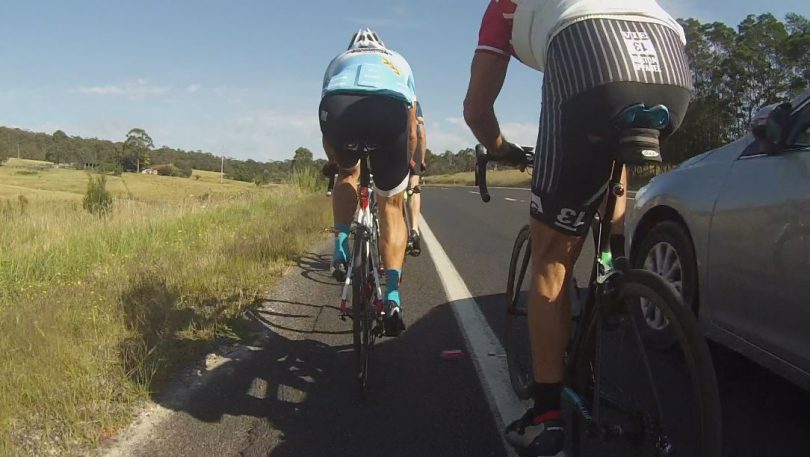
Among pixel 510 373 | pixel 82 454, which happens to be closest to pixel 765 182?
pixel 510 373

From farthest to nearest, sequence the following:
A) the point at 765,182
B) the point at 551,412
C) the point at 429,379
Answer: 1. the point at 429,379
2. the point at 765,182
3. the point at 551,412

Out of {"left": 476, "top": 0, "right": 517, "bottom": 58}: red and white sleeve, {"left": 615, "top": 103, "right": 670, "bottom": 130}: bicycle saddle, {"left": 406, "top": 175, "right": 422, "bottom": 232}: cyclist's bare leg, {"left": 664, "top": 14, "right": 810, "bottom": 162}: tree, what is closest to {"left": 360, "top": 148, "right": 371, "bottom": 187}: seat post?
{"left": 476, "top": 0, "right": 517, "bottom": 58}: red and white sleeve

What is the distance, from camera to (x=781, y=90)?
1690 inches

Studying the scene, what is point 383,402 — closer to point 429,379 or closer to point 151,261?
point 429,379

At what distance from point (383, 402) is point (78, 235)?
779 cm

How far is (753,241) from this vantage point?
2.67 m

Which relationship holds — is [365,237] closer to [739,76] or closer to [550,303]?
[550,303]

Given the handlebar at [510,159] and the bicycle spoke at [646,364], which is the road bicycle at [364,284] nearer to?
the handlebar at [510,159]

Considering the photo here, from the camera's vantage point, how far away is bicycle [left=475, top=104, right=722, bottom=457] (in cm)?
158

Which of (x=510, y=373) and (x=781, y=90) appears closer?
(x=510, y=373)

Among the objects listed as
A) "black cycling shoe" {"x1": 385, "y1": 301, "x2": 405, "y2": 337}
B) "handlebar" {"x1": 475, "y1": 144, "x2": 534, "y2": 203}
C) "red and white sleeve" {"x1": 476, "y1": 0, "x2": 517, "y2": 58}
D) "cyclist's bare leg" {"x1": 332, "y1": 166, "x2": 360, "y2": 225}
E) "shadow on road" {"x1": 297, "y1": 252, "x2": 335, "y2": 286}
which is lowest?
"shadow on road" {"x1": 297, "y1": 252, "x2": 335, "y2": 286}

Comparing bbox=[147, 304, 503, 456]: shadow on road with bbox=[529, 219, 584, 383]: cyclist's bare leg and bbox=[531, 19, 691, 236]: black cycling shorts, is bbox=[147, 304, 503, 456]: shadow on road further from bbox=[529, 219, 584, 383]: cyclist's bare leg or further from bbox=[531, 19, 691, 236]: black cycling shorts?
bbox=[531, 19, 691, 236]: black cycling shorts

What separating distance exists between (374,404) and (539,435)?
45.2 inches

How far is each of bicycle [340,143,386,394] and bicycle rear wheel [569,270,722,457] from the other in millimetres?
1326
